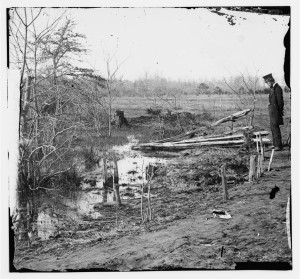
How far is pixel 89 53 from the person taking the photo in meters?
4.60

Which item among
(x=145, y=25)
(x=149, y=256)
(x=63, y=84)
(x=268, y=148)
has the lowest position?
(x=149, y=256)

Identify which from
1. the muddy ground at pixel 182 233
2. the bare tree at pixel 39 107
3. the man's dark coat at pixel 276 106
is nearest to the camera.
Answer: the muddy ground at pixel 182 233

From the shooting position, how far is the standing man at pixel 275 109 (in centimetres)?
464

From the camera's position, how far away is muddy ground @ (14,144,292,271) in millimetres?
4430

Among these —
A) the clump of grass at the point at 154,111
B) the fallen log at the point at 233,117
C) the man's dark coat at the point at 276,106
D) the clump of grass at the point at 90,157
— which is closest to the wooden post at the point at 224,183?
the fallen log at the point at 233,117

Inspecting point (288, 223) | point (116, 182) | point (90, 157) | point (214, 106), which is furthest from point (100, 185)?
point (288, 223)

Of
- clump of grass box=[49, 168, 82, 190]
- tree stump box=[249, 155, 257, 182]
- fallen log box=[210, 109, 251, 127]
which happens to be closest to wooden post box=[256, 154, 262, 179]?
tree stump box=[249, 155, 257, 182]

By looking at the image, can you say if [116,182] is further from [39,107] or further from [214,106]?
[214,106]

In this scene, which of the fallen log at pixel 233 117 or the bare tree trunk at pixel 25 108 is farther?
the fallen log at pixel 233 117

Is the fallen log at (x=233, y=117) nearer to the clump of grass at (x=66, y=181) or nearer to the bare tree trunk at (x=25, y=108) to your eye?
the clump of grass at (x=66, y=181)

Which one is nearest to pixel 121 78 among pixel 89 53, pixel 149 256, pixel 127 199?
pixel 89 53

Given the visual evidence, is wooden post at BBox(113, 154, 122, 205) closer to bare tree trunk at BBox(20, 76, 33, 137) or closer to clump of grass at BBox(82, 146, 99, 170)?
clump of grass at BBox(82, 146, 99, 170)
